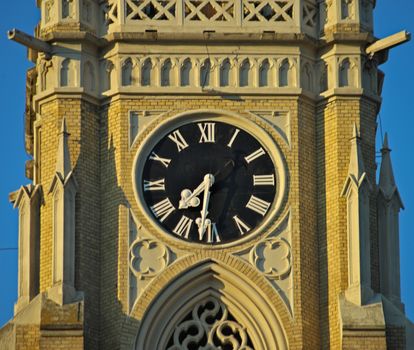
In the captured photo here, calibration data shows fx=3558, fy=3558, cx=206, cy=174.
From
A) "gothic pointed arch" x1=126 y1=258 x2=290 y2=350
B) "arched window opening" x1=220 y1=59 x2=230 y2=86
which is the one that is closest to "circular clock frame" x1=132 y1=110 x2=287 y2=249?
"gothic pointed arch" x1=126 y1=258 x2=290 y2=350

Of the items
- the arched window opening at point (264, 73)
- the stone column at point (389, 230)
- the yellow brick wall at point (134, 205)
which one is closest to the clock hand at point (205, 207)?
the yellow brick wall at point (134, 205)

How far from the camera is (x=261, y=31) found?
52.6 meters

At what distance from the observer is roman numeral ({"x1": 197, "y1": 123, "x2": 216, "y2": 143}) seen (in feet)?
171

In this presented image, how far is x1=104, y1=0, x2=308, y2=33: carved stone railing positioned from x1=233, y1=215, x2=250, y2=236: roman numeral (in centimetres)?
295

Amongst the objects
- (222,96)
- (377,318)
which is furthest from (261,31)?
(377,318)

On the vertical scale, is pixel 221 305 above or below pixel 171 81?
below

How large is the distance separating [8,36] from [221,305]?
4995 mm

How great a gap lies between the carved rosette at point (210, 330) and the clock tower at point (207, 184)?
3 cm

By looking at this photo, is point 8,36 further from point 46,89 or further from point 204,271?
point 204,271

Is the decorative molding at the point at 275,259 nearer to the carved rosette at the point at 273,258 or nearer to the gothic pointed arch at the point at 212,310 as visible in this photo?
the carved rosette at the point at 273,258

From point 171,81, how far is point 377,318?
4843mm

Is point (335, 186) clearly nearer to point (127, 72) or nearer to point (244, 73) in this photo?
point (244, 73)

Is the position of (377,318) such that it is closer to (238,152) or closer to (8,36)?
(238,152)

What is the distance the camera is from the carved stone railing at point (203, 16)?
52.6 meters
